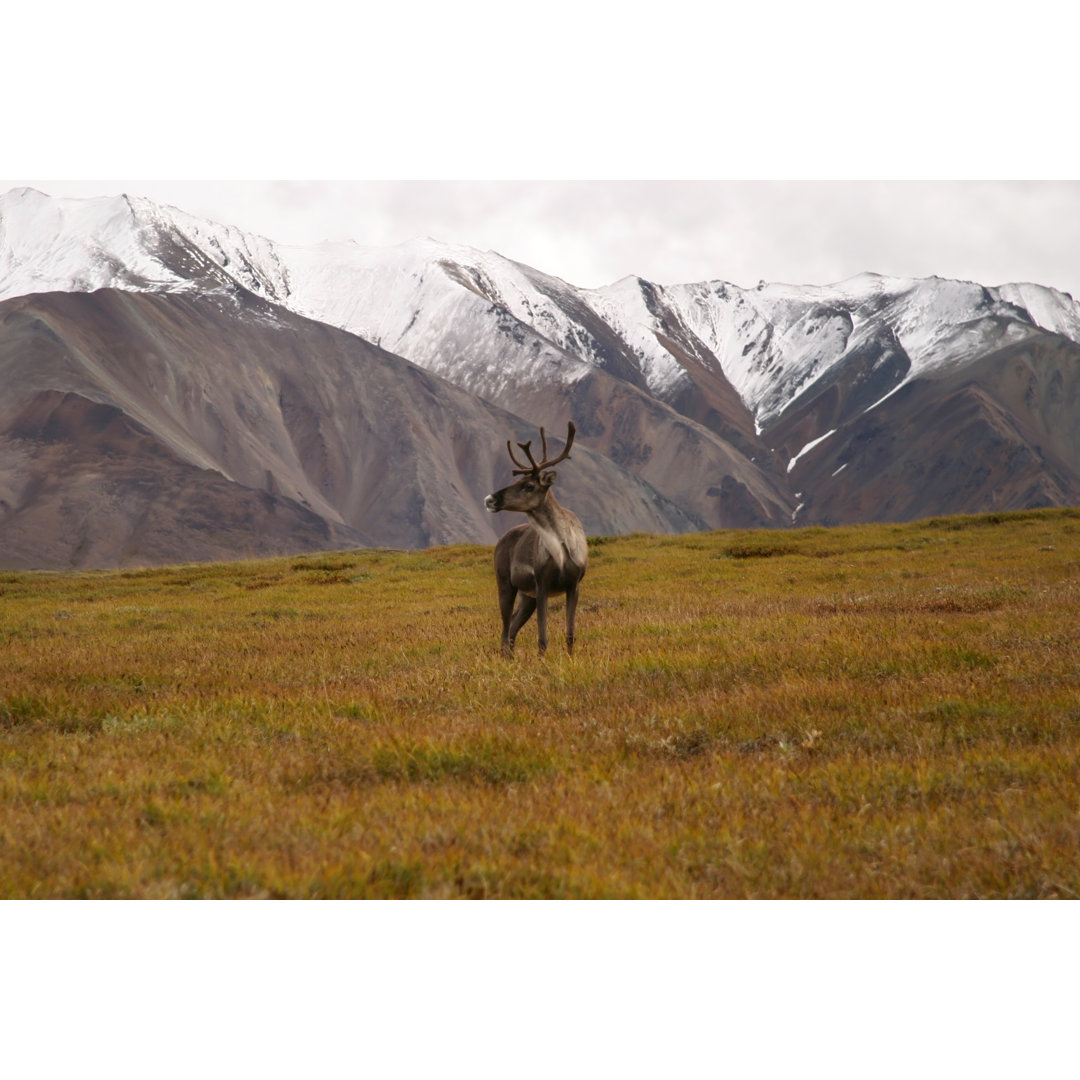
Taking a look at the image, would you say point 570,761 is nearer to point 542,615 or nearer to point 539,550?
point 542,615

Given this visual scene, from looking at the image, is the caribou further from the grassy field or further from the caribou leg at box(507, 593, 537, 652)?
the grassy field

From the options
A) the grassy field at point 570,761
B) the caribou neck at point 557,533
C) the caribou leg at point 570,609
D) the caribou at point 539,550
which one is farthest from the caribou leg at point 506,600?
the caribou neck at point 557,533

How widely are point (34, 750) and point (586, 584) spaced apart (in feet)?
74.4

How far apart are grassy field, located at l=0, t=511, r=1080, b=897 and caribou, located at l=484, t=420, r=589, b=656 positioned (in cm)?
77

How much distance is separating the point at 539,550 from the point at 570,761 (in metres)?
6.75

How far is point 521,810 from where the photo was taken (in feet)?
20.4

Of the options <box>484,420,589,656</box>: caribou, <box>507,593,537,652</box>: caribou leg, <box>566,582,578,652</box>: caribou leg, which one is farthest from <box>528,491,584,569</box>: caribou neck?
<box>507,593,537,652</box>: caribou leg

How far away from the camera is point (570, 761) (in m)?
7.46

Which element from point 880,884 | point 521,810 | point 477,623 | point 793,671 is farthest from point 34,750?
point 477,623

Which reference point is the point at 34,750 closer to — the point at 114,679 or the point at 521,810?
the point at 114,679

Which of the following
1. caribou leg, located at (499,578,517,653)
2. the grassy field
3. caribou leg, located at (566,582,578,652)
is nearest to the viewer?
the grassy field

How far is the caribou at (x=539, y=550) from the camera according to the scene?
45.7 ft

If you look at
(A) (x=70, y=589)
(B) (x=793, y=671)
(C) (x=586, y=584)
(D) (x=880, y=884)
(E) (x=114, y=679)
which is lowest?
(A) (x=70, y=589)

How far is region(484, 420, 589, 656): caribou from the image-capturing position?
1394cm
